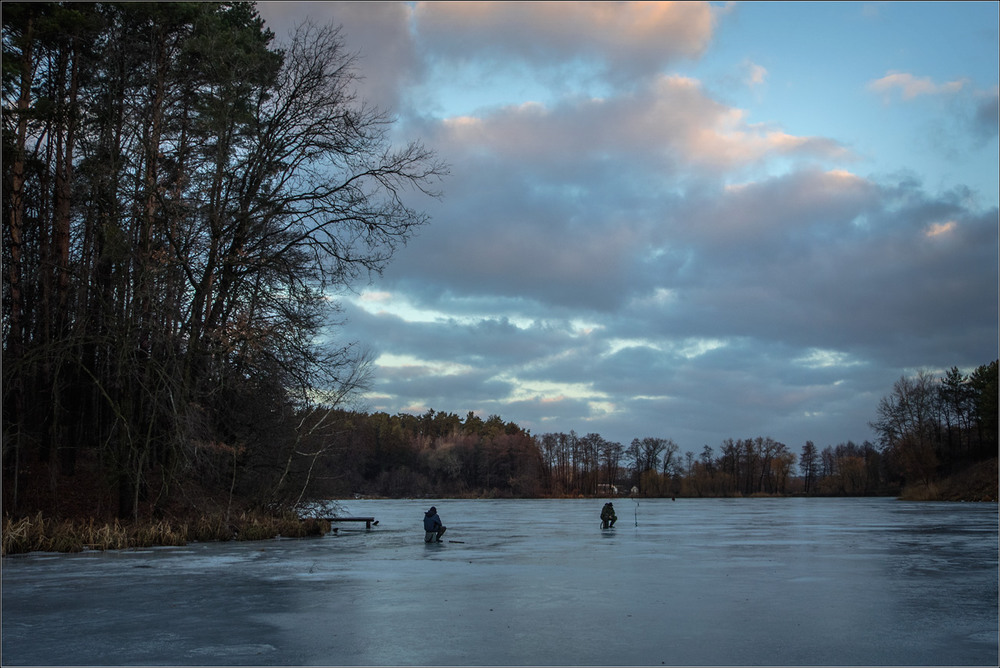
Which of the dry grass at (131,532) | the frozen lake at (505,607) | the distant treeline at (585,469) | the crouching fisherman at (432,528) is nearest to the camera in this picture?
the frozen lake at (505,607)

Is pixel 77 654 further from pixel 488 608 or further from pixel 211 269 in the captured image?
pixel 211 269

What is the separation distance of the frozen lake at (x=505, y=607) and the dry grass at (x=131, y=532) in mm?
736

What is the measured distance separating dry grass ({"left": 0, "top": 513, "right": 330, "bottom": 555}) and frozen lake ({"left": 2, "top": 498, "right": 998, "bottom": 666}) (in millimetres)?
736

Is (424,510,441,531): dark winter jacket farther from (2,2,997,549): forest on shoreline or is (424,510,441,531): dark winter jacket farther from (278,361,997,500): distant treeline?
(278,361,997,500): distant treeline

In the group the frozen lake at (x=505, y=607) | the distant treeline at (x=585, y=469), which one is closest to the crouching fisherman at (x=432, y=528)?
the frozen lake at (x=505, y=607)

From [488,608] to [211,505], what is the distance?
53.1 ft

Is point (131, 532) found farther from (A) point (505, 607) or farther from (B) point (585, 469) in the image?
(B) point (585, 469)

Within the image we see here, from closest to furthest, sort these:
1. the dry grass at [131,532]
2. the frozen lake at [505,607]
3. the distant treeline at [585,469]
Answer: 1. the frozen lake at [505,607]
2. the dry grass at [131,532]
3. the distant treeline at [585,469]

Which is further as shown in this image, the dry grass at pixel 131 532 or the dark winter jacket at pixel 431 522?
the dark winter jacket at pixel 431 522

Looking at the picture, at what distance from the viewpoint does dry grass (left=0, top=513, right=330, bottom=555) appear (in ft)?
62.5

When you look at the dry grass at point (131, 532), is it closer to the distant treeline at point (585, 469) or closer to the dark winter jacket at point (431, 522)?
the dark winter jacket at point (431, 522)

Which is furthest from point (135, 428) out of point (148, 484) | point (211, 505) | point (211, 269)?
point (211, 269)

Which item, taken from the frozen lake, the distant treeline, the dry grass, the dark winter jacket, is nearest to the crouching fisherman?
→ the dark winter jacket

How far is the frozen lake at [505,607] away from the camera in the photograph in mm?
7895
